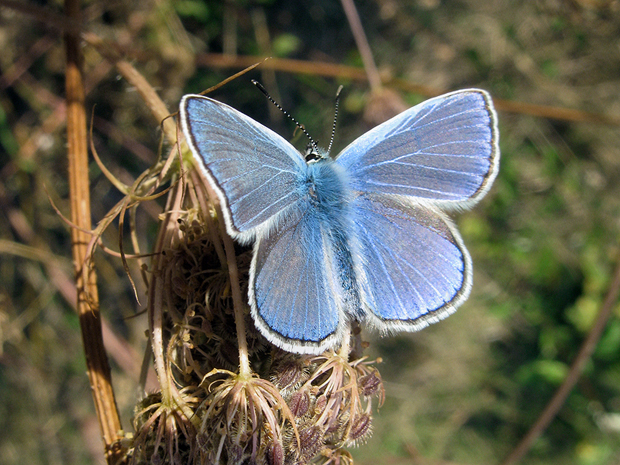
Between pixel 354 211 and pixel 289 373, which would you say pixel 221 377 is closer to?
pixel 289 373

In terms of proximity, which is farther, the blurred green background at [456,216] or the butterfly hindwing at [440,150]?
the blurred green background at [456,216]

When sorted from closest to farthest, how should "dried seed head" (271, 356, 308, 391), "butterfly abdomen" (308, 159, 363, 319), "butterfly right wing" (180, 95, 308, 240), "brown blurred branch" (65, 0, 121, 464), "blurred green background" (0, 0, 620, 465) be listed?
"butterfly right wing" (180, 95, 308, 240)
"dried seed head" (271, 356, 308, 391)
"butterfly abdomen" (308, 159, 363, 319)
"brown blurred branch" (65, 0, 121, 464)
"blurred green background" (0, 0, 620, 465)

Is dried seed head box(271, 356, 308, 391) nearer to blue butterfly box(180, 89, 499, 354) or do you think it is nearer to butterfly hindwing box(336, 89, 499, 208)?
blue butterfly box(180, 89, 499, 354)

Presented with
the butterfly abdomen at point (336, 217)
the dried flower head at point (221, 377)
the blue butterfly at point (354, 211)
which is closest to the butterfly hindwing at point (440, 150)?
the blue butterfly at point (354, 211)

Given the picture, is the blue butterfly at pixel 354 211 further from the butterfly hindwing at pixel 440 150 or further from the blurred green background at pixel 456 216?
the blurred green background at pixel 456 216

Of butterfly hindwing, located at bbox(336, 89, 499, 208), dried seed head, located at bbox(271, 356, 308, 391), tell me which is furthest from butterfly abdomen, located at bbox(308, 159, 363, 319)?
dried seed head, located at bbox(271, 356, 308, 391)

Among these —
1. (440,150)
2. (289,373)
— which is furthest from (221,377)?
(440,150)
